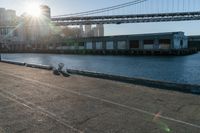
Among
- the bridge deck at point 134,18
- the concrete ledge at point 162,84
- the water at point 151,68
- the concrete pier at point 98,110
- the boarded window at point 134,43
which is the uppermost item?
the bridge deck at point 134,18

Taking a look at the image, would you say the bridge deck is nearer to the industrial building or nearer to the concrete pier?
the industrial building

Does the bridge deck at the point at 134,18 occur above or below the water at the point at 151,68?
above

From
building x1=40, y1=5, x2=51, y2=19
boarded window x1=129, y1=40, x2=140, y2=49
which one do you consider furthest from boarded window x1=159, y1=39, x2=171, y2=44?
building x1=40, y1=5, x2=51, y2=19

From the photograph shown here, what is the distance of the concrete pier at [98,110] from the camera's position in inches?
269

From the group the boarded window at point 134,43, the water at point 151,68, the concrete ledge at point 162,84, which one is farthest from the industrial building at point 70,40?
the concrete ledge at point 162,84

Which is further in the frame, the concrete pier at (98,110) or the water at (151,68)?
the water at (151,68)

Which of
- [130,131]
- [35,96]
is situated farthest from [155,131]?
[35,96]

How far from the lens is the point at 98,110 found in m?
8.38

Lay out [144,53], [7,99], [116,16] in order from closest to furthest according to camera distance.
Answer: [7,99], [144,53], [116,16]

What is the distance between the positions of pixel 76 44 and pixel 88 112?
93693 millimetres

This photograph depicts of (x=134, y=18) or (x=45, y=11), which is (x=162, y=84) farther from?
(x=45, y=11)

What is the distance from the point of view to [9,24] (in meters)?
145

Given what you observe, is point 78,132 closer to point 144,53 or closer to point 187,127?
point 187,127

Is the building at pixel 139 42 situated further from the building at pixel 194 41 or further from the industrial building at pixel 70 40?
the building at pixel 194 41
